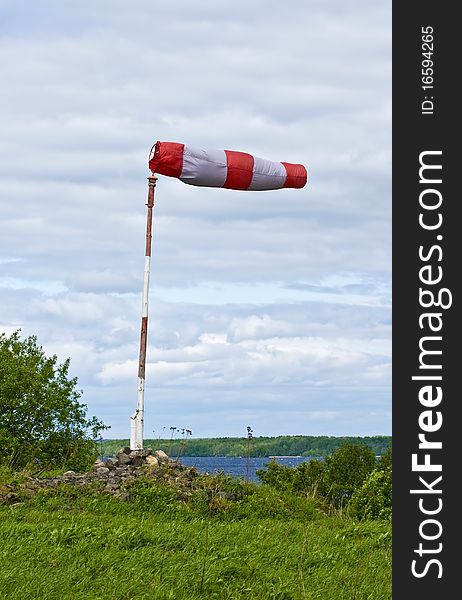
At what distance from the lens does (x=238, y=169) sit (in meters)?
15.5

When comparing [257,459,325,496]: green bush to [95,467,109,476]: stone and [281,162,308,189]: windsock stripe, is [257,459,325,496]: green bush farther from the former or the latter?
[281,162,308,189]: windsock stripe

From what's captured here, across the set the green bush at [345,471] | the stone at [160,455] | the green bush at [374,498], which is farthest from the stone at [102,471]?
the green bush at [345,471]

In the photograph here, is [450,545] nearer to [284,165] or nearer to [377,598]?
[377,598]

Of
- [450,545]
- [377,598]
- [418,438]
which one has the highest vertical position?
[418,438]

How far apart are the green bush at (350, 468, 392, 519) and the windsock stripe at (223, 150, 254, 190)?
5398 mm

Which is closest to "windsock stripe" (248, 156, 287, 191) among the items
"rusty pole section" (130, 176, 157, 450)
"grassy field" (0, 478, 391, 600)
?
"rusty pole section" (130, 176, 157, 450)

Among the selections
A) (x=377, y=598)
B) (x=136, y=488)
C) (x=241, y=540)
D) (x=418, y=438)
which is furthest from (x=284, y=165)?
(x=418, y=438)

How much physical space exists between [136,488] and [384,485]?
13.5ft

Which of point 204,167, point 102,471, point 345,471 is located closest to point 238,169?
point 204,167

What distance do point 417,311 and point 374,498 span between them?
8306 mm

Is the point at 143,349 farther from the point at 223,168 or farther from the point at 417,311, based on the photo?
the point at 417,311

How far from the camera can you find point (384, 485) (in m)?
13.9

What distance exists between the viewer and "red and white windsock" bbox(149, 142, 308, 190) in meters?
A: 14.7

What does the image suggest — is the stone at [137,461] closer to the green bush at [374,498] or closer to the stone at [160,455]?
the stone at [160,455]
